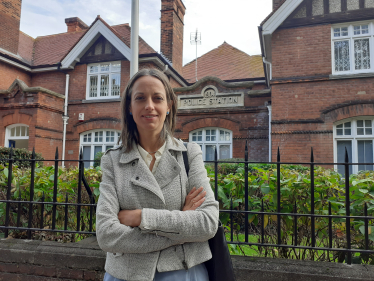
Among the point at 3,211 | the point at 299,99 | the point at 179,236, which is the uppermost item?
the point at 299,99

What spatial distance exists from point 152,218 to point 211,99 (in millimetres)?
11405

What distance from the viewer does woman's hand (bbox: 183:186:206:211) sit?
1.43m

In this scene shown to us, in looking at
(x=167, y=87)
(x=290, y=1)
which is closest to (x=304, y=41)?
(x=290, y=1)

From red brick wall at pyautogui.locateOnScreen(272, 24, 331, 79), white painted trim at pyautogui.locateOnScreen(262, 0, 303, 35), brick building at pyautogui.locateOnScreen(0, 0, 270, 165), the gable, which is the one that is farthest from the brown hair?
the gable

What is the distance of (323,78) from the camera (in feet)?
32.7

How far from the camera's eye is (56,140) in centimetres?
Result: 1373

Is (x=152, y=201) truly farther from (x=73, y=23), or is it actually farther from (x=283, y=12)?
(x=73, y=23)

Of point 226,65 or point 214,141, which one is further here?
point 226,65

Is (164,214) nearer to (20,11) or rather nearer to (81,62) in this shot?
(81,62)

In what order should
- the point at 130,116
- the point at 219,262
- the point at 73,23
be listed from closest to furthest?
1. the point at 219,262
2. the point at 130,116
3. the point at 73,23

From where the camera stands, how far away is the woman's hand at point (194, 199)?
1429 mm

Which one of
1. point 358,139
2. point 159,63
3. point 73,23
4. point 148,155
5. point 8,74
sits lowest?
point 148,155

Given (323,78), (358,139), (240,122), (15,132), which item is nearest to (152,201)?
(323,78)

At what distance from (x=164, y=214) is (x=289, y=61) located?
34.0 feet
